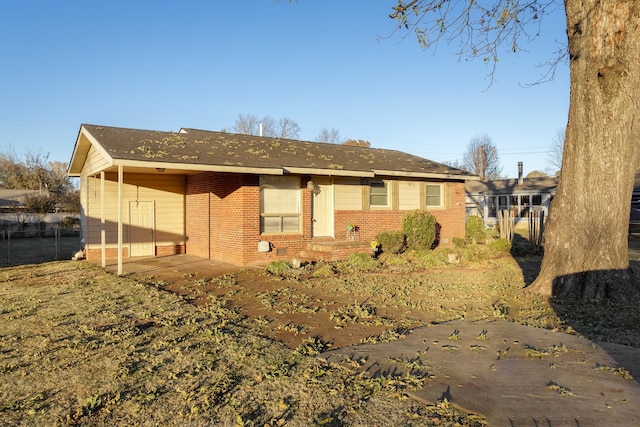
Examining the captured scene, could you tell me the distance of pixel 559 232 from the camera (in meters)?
8.04

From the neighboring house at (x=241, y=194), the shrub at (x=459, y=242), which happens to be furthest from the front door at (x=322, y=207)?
the shrub at (x=459, y=242)

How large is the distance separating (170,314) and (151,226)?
919 cm

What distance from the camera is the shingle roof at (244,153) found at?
1139 centimetres

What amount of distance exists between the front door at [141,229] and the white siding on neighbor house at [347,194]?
20.7 feet

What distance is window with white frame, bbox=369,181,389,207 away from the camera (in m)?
15.4

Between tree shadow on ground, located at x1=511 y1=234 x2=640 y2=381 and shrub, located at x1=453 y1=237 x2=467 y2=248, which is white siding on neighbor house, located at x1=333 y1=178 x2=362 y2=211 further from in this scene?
tree shadow on ground, located at x1=511 y1=234 x2=640 y2=381

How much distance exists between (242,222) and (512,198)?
2457cm

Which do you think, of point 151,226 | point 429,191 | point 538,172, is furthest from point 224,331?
point 538,172

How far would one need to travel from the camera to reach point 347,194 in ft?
48.2

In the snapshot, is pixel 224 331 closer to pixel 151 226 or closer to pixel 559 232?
pixel 559 232

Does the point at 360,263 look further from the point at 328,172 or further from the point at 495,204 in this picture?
the point at 495,204

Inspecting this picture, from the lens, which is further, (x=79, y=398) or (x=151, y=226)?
(x=151, y=226)

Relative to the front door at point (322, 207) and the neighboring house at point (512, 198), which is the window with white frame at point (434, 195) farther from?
the neighboring house at point (512, 198)

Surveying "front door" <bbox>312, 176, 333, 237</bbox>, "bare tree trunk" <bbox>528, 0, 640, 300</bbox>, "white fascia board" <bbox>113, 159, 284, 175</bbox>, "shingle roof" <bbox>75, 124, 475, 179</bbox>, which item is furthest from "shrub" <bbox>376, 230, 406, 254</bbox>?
"bare tree trunk" <bbox>528, 0, 640, 300</bbox>
